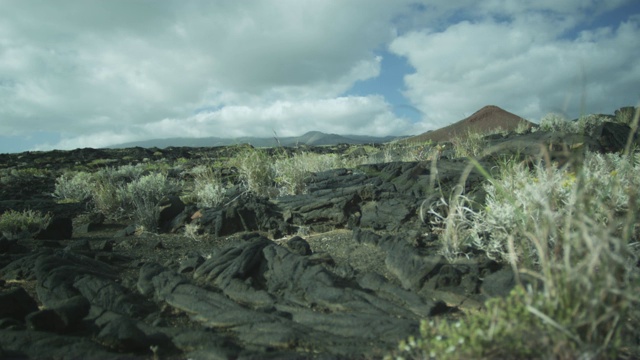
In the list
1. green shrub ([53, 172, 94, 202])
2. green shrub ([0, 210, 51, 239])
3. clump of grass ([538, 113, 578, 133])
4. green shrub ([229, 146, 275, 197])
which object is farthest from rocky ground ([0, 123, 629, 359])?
clump of grass ([538, 113, 578, 133])

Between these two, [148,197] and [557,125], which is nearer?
[148,197]

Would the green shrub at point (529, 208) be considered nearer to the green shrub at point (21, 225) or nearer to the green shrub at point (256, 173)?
the green shrub at point (256, 173)

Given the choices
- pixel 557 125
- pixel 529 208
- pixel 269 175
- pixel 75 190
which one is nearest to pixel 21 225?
pixel 75 190

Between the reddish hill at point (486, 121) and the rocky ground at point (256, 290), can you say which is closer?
the rocky ground at point (256, 290)

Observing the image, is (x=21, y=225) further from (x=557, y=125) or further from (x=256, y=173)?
(x=557, y=125)

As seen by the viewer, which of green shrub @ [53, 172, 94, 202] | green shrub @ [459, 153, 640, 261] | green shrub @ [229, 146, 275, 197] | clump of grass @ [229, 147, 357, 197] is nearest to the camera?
green shrub @ [459, 153, 640, 261]

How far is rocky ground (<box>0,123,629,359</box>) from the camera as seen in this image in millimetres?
3090

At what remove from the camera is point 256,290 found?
411 centimetres

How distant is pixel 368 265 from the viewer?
4.84 metres

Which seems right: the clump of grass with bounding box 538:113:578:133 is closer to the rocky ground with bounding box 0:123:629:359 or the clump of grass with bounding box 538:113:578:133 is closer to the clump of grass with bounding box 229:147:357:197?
the clump of grass with bounding box 229:147:357:197

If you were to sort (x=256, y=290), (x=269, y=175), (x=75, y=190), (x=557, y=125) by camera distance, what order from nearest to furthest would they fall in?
(x=256, y=290) → (x=269, y=175) → (x=75, y=190) → (x=557, y=125)

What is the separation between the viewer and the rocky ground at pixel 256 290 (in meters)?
3.09

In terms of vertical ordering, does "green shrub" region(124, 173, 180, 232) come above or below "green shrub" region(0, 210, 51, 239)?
above

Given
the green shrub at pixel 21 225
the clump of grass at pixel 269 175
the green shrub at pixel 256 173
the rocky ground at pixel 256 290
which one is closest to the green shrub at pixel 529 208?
the rocky ground at pixel 256 290
